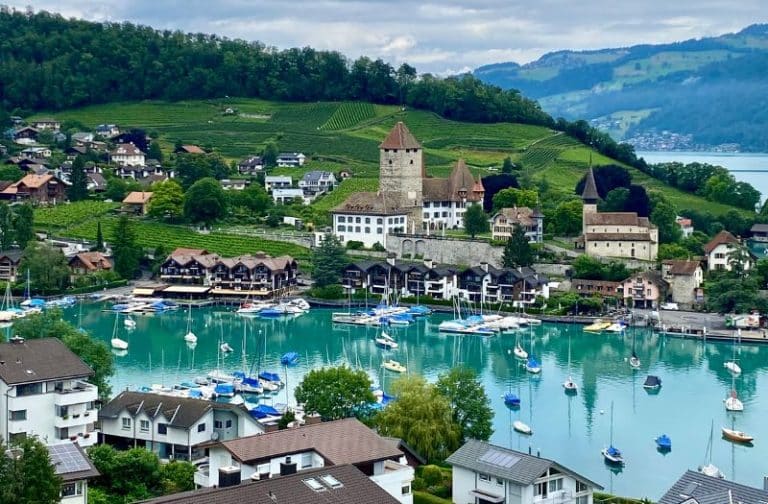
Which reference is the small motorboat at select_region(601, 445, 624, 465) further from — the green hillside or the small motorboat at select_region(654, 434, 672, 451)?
the green hillside

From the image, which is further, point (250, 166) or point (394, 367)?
point (250, 166)

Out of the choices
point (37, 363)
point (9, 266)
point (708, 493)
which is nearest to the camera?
point (708, 493)

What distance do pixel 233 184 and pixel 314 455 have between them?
38514 mm

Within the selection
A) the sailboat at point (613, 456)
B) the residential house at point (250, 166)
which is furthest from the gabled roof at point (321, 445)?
the residential house at point (250, 166)

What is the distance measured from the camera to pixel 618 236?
42.7m

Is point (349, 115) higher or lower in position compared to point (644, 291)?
higher

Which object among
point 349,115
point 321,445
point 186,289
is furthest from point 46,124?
point 321,445

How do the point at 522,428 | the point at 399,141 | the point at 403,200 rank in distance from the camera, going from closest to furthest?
1. the point at 522,428
2. the point at 403,200
3. the point at 399,141

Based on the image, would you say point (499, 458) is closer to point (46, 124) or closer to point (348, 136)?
point (348, 136)

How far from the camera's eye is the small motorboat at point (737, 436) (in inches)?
965

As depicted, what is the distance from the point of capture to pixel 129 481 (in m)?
16.8

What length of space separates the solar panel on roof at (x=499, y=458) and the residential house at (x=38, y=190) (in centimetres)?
3799

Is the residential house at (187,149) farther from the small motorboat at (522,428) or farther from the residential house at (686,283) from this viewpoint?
the small motorboat at (522,428)

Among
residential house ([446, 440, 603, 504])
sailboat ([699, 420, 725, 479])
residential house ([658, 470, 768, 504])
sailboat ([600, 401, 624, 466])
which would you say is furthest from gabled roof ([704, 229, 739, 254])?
residential house ([658, 470, 768, 504])
